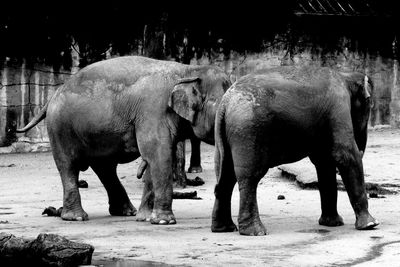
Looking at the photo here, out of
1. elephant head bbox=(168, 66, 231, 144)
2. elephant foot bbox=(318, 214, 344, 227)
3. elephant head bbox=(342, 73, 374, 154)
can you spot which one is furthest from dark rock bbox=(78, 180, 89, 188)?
elephant head bbox=(342, 73, 374, 154)

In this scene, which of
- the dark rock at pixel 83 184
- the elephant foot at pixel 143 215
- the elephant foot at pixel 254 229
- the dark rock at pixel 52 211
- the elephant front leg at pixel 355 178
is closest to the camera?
the elephant foot at pixel 254 229

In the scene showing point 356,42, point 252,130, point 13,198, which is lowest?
point 13,198

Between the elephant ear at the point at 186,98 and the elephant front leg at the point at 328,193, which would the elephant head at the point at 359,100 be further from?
the elephant ear at the point at 186,98

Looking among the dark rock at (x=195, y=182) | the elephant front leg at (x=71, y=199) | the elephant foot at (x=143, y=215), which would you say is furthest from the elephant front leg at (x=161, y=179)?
the dark rock at (x=195, y=182)

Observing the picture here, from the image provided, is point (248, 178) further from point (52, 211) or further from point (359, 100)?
point (52, 211)

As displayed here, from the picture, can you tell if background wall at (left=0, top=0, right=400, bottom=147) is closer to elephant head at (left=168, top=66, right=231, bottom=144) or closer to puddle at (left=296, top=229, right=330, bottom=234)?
elephant head at (left=168, top=66, right=231, bottom=144)

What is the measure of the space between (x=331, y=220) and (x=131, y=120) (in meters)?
2.24

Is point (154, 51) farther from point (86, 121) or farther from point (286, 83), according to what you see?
point (286, 83)

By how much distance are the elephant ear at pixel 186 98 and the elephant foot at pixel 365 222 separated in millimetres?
1925

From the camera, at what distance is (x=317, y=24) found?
70.1 feet

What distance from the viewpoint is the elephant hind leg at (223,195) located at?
10.8 m

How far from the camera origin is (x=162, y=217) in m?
11.5

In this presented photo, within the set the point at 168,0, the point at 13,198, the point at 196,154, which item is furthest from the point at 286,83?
the point at 168,0

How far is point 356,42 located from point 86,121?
10.4 metres
